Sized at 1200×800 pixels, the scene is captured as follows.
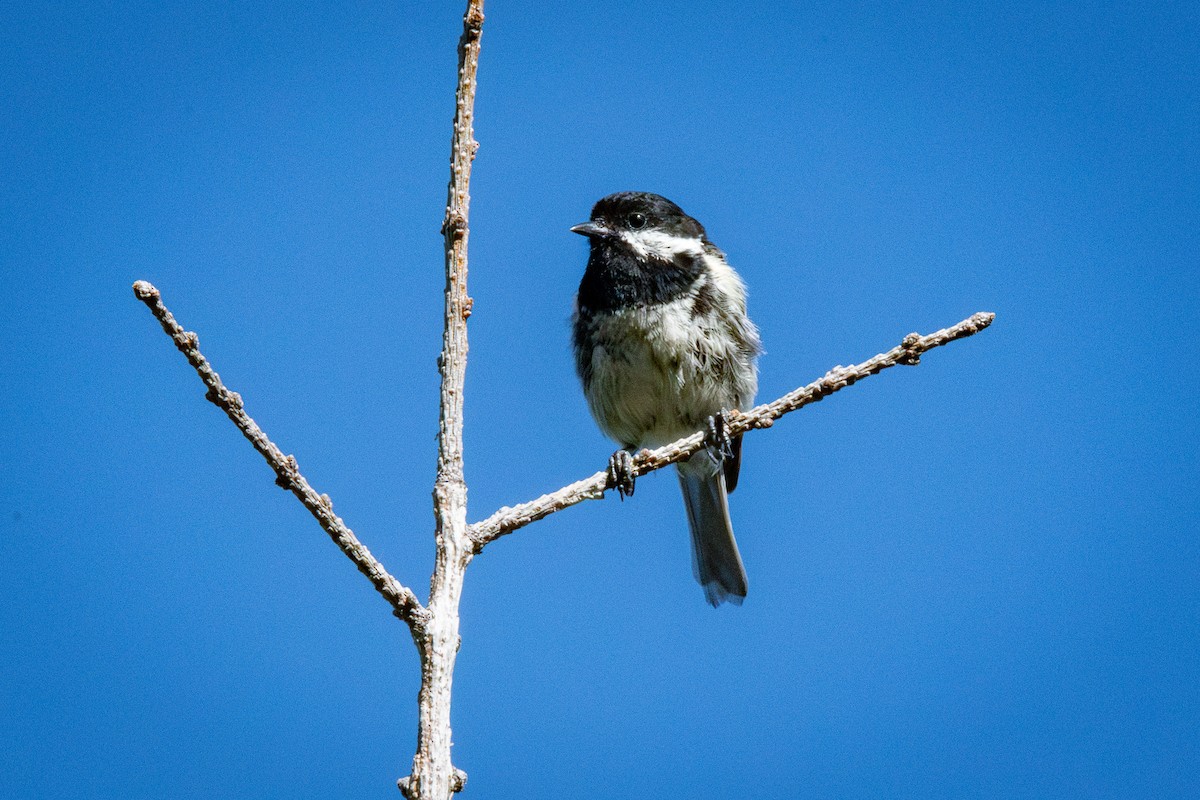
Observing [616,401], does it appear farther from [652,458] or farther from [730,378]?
[652,458]

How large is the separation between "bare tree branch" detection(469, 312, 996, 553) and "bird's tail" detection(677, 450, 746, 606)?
3.27m

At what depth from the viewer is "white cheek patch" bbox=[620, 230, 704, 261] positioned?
6004 mm

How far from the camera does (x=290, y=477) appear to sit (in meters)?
2.16

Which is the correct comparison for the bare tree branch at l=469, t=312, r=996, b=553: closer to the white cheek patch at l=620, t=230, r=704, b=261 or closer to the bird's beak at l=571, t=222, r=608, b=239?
the white cheek patch at l=620, t=230, r=704, b=261

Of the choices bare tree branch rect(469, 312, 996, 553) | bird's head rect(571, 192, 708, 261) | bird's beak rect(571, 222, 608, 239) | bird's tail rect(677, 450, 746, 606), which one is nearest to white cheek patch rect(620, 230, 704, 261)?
bird's head rect(571, 192, 708, 261)

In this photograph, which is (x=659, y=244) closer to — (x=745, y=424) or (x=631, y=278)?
(x=631, y=278)

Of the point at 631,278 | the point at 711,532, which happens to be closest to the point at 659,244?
the point at 631,278

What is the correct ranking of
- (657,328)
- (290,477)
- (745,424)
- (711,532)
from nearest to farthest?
→ (290,477)
(745,424)
(657,328)
(711,532)

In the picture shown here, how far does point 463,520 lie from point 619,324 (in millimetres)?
3703

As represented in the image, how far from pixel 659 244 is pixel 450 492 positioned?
4.13 metres

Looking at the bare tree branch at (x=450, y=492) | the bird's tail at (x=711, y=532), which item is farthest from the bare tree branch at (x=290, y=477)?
the bird's tail at (x=711, y=532)

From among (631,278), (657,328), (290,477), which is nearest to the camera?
(290,477)

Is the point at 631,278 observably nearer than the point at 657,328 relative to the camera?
No

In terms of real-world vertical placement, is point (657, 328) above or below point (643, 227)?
below
